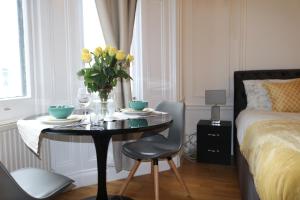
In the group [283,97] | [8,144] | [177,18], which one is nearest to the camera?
[8,144]

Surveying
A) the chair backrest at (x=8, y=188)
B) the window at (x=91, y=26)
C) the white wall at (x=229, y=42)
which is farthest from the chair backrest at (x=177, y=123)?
the chair backrest at (x=8, y=188)

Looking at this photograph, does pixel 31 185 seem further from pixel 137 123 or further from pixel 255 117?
pixel 255 117

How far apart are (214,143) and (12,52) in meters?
2.39

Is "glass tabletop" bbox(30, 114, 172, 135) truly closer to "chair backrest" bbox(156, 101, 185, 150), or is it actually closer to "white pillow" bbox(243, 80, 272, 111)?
"chair backrest" bbox(156, 101, 185, 150)

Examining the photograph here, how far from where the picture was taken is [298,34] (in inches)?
149

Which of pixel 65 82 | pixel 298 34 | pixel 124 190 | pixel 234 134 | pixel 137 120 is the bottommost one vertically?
pixel 124 190

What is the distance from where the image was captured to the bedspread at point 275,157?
1.40 metres

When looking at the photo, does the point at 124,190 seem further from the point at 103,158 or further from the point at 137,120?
the point at 137,120

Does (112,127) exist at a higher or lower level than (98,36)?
lower

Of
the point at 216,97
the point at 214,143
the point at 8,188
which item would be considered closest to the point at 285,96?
the point at 216,97

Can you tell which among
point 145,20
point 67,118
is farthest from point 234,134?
point 67,118

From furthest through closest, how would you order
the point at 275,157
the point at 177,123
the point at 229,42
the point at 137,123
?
the point at 229,42, the point at 177,123, the point at 137,123, the point at 275,157

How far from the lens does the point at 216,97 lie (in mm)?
3689

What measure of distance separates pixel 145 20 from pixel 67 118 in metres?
1.62
